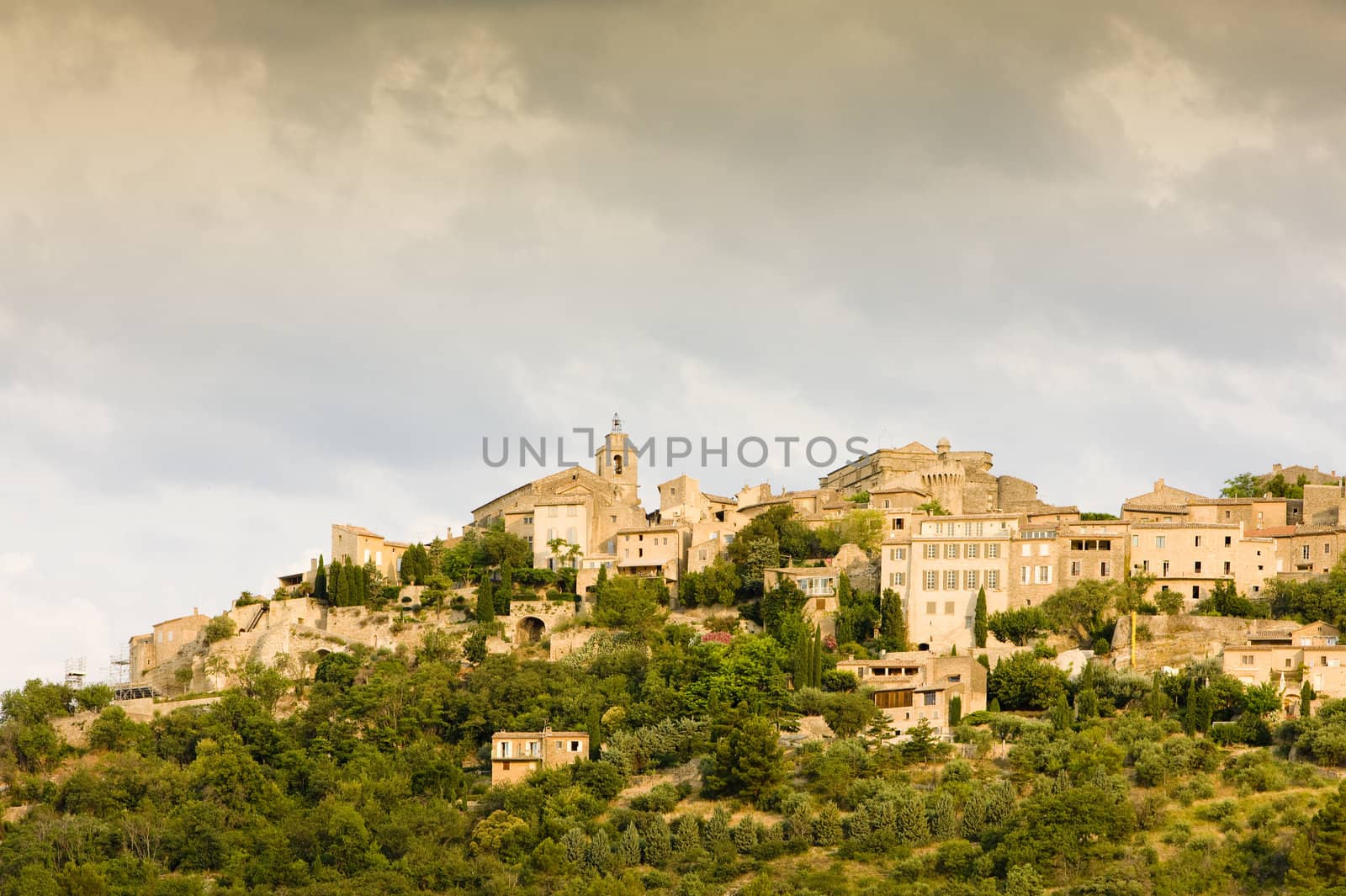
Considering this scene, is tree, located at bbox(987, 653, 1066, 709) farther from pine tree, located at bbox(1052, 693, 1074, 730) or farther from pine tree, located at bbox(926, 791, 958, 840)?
pine tree, located at bbox(926, 791, 958, 840)

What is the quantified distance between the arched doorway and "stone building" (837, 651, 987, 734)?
15.9 meters

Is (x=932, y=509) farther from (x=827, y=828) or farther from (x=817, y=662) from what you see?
(x=827, y=828)

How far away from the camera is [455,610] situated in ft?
285

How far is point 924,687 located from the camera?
237 feet

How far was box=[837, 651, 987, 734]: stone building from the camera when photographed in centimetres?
7175

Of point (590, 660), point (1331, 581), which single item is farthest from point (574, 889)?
point (1331, 581)

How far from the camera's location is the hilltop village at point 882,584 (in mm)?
74062

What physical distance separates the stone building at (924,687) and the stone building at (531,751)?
405 inches

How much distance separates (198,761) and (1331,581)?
42.9 m

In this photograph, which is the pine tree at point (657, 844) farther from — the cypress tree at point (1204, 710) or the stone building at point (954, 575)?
the cypress tree at point (1204, 710)

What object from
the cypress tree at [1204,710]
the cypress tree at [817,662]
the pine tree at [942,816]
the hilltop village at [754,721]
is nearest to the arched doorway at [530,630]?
the hilltop village at [754,721]

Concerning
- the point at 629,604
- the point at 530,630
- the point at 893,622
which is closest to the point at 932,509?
the point at 893,622

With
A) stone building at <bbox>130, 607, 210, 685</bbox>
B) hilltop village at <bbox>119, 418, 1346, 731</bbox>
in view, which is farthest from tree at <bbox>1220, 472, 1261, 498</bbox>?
stone building at <bbox>130, 607, 210, 685</bbox>

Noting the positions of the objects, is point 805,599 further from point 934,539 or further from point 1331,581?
point 1331,581
